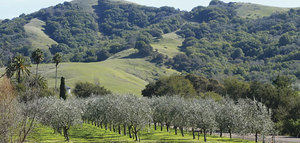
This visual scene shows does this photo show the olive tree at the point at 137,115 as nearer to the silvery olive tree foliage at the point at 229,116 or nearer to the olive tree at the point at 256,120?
the olive tree at the point at 256,120

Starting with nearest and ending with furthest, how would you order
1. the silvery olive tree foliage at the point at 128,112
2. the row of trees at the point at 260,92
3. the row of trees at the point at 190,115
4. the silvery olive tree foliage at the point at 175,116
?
the silvery olive tree foliage at the point at 128,112 < the silvery olive tree foliage at the point at 175,116 < the row of trees at the point at 190,115 < the row of trees at the point at 260,92

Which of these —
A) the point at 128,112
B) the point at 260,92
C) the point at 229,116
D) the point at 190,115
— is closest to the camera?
the point at 128,112

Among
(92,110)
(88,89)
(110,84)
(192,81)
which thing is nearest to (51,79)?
(110,84)

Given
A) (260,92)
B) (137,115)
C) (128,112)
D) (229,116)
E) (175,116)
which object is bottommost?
(175,116)

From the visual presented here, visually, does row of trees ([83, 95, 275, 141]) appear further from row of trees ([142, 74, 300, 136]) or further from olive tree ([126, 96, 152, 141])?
row of trees ([142, 74, 300, 136])

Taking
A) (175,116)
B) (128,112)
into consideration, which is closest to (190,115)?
(175,116)

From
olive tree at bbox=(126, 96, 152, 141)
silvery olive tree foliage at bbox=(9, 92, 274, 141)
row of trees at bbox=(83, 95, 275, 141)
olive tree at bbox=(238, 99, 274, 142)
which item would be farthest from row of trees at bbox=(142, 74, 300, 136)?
olive tree at bbox=(126, 96, 152, 141)

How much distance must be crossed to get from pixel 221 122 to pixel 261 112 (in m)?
12.4

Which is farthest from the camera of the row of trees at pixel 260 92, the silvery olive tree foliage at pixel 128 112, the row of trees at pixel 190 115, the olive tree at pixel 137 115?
the row of trees at pixel 260 92

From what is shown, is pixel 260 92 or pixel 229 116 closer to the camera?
pixel 229 116

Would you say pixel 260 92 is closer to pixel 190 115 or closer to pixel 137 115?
pixel 190 115

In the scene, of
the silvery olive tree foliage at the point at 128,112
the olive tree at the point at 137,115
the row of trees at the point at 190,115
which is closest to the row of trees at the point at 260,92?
the row of trees at the point at 190,115

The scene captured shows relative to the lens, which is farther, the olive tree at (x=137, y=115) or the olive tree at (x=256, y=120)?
the olive tree at (x=256, y=120)

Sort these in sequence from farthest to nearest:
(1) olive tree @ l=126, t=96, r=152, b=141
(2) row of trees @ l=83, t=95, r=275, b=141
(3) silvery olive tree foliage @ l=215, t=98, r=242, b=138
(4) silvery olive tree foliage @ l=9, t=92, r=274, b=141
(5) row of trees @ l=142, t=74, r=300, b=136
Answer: (5) row of trees @ l=142, t=74, r=300, b=136
(3) silvery olive tree foliage @ l=215, t=98, r=242, b=138
(2) row of trees @ l=83, t=95, r=275, b=141
(4) silvery olive tree foliage @ l=9, t=92, r=274, b=141
(1) olive tree @ l=126, t=96, r=152, b=141
